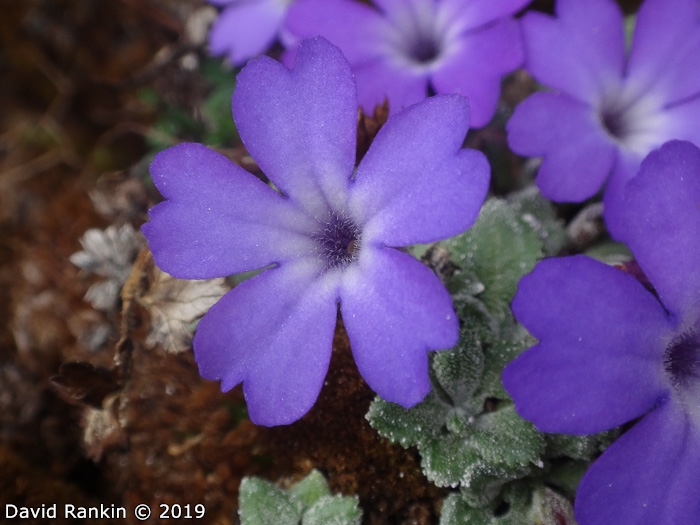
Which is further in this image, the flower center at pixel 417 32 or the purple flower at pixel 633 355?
the flower center at pixel 417 32

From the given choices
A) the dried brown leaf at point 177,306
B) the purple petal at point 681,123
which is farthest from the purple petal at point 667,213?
the dried brown leaf at point 177,306

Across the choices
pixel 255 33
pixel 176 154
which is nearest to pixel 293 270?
pixel 176 154

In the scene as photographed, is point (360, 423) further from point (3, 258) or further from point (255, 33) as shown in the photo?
point (3, 258)

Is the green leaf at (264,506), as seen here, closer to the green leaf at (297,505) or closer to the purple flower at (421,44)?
the green leaf at (297,505)

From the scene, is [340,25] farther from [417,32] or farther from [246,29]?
[246,29]

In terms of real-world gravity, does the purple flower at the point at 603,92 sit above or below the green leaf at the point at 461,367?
above

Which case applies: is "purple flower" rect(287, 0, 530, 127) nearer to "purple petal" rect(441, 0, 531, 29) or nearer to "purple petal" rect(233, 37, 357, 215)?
"purple petal" rect(441, 0, 531, 29)
